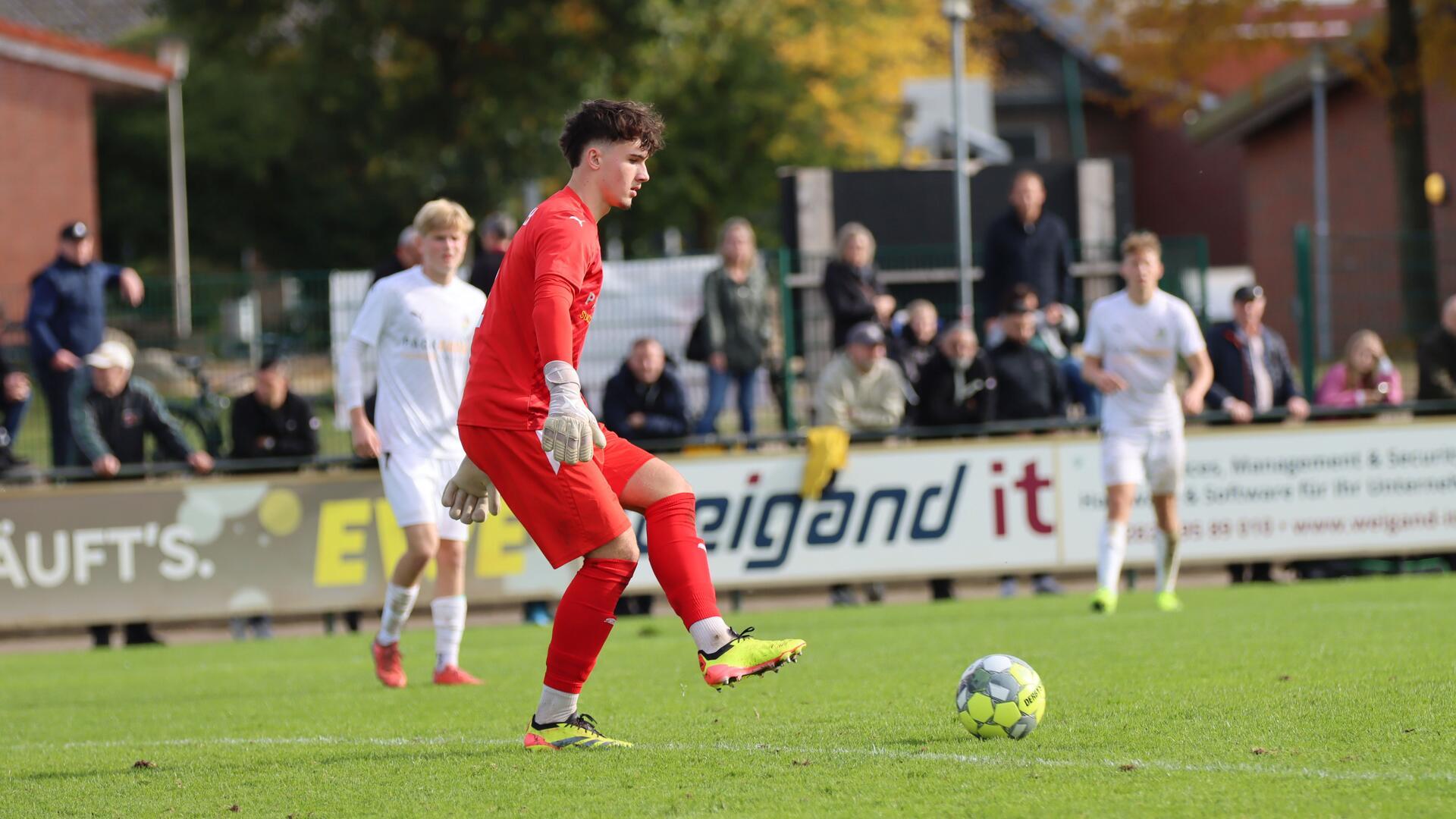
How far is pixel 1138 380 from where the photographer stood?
11.3 m

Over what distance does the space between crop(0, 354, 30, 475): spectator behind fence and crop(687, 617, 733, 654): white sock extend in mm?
10140

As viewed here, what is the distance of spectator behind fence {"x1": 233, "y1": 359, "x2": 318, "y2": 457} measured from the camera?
14070mm

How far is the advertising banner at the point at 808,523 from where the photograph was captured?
13.4m

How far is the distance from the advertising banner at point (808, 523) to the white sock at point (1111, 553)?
8.24 ft

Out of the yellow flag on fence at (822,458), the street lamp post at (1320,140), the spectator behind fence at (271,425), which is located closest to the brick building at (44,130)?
the spectator behind fence at (271,425)

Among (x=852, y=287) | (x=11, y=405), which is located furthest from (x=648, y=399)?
(x=11, y=405)

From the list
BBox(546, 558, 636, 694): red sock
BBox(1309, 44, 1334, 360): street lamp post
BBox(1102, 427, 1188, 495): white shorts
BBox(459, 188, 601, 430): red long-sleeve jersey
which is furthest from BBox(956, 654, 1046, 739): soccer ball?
BBox(1309, 44, 1334, 360): street lamp post

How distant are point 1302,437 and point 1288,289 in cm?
770

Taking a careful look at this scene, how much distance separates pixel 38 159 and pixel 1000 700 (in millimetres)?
26810

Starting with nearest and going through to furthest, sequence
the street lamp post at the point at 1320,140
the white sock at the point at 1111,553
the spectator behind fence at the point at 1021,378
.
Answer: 1. the white sock at the point at 1111,553
2. the spectator behind fence at the point at 1021,378
3. the street lamp post at the point at 1320,140

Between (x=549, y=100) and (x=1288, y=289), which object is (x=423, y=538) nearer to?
(x=1288, y=289)

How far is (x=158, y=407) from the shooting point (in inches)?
542

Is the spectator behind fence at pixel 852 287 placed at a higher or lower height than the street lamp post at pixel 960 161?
lower

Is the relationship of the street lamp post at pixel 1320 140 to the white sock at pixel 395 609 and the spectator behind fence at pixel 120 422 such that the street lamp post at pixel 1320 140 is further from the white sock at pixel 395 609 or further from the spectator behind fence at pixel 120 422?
the white sock at pixel 395 609
